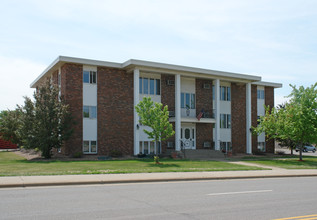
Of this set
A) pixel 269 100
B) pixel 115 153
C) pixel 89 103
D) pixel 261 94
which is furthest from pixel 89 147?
pixel 269 100

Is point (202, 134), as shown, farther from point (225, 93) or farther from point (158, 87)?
point (158, 87)

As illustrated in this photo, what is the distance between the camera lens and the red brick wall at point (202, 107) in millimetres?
33719

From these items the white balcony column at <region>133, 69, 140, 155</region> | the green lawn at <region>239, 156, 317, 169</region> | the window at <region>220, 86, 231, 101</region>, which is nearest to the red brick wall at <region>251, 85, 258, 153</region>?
the window at <region>220, 86, 231, 101</region>

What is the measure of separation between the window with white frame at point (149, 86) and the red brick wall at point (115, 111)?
130 centimetres

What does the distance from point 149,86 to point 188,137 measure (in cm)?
619

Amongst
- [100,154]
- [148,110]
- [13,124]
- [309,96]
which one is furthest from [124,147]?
[309,96]

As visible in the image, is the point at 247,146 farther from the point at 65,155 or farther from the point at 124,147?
the point at 65,155

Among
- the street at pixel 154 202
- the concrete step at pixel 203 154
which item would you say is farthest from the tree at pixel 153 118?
the street at pixel 154 202

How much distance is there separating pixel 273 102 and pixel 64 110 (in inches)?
965

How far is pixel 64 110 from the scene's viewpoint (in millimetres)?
26047

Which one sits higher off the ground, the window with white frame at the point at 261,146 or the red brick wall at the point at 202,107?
the red brick wall at the point at 202,107

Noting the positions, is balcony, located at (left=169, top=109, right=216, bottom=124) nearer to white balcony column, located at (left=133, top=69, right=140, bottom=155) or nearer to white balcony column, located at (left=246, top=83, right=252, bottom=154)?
white balcony column, located at (left=133, top=69, right=140, bottom=155)

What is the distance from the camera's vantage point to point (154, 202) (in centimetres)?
941

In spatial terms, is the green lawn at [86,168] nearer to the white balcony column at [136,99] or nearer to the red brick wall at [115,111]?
the white balcony column at [136,99]
